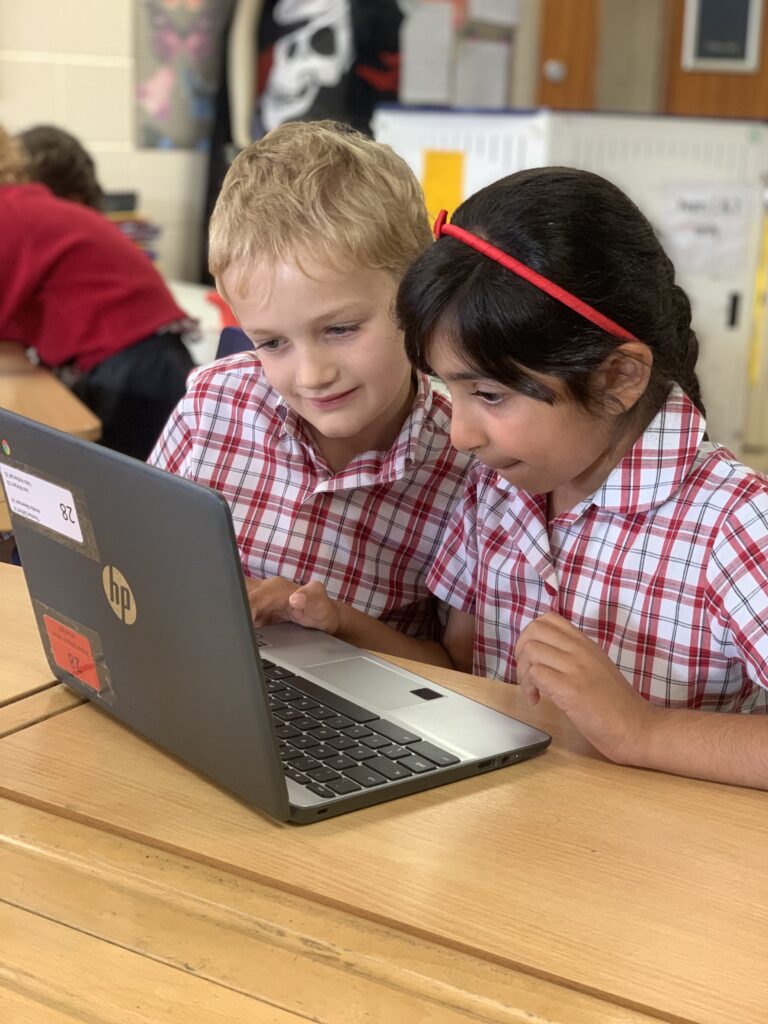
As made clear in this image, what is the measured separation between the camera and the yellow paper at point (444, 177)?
3.28 meters

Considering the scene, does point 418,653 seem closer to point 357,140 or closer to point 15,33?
point 357,140

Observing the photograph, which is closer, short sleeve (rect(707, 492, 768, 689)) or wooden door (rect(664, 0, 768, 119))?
short sleeve (rect(707, 492, 768, 689))

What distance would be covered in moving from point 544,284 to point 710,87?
402cm

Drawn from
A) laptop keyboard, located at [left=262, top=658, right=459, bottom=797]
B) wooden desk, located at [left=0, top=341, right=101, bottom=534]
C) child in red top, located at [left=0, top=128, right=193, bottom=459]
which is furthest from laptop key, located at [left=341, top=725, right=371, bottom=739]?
child in red top, located at [left=0, top=128, right=193, bottom=459]

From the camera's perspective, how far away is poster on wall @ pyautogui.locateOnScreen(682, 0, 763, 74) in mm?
4492

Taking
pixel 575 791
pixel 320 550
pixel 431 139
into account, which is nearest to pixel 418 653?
pixel 320 550

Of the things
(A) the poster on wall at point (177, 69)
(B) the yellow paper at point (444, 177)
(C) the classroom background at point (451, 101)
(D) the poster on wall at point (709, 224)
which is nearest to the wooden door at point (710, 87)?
(C) the classroom background at point (451, 101)

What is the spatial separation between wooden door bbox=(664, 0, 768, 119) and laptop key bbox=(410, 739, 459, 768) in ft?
13.0

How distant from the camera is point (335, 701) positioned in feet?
3.18

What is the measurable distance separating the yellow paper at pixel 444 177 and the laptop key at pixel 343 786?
2591 millimetres

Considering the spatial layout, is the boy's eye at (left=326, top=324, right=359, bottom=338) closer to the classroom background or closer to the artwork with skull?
the classroom background

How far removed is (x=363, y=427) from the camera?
135cm

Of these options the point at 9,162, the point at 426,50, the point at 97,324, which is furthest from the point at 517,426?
the point at 426,50

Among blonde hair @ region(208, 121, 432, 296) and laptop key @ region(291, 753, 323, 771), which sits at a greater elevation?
blonde hair @ region(208, 121, 432, 296)
